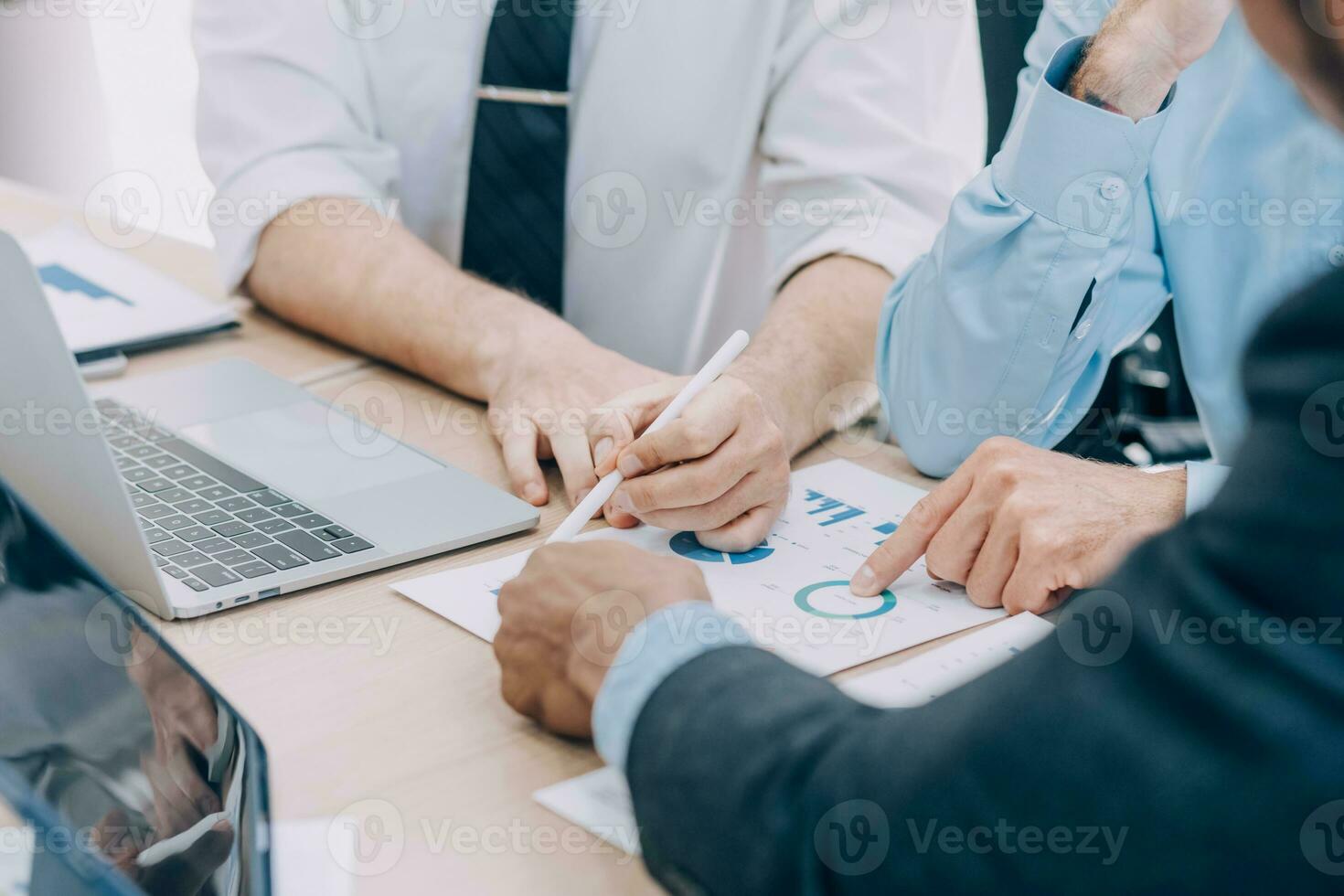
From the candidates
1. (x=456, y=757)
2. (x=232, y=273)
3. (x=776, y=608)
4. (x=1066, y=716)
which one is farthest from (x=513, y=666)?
(x=232, y=273)

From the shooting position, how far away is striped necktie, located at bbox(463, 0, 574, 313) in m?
1.26

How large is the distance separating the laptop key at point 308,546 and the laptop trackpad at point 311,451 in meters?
0.06

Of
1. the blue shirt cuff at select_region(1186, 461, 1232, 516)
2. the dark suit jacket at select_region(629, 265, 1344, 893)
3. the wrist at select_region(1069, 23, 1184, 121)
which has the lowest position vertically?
the blue shirt cuff at select_region(1186, 461, 1232, 516)

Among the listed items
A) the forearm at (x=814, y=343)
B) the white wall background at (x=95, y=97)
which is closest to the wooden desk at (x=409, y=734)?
the forearm at (x=814, y=343)

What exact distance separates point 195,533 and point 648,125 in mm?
767

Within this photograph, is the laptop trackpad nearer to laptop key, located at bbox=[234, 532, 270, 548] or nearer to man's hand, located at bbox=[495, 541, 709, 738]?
laptop key, located at bbox=[234, 532, 270, 548]

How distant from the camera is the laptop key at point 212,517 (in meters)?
0.80

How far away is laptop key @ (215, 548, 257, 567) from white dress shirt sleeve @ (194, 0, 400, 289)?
2.01 ft

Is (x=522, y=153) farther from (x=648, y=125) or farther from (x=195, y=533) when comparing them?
(x=195, y=533)

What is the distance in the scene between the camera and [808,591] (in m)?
0.75

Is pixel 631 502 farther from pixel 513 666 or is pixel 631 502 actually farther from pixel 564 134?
pixel 564 134

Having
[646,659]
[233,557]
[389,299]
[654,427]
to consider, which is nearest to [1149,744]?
[646,659]

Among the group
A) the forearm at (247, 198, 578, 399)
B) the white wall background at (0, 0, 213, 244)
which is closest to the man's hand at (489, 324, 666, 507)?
the forearm at (247, 198, 578, 399)

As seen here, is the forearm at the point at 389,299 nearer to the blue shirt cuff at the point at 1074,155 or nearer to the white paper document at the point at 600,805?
the blue shirt cuff at the point at 1074,155
